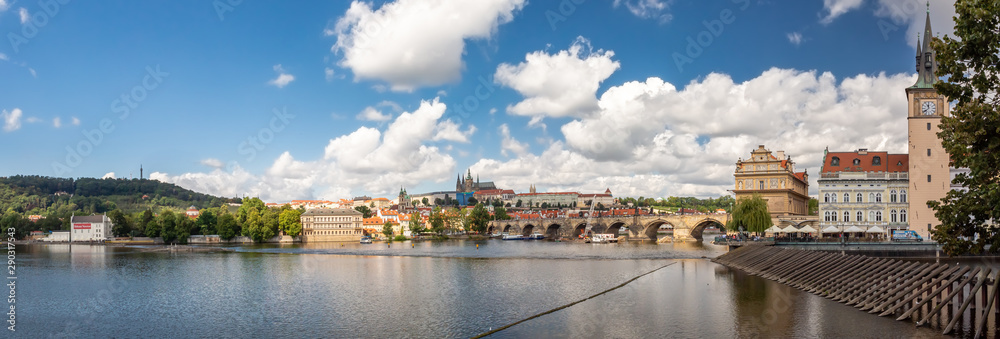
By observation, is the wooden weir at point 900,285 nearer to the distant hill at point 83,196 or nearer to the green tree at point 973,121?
the green tree at point 973,121

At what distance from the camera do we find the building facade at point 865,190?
183 feet

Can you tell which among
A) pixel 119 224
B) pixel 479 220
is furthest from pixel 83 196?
pixel 479 220

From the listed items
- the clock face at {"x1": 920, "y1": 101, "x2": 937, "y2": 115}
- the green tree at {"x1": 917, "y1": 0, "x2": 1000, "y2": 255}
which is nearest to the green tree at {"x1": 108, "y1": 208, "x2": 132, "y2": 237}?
the clock face at {"x1": 920, "y1": 101, "x2": 937, "y2": 115}

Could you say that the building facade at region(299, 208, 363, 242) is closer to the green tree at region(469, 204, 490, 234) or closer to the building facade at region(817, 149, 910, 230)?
the green tree at region(469, 204, 490, 234)

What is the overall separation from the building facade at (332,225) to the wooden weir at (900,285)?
76.8 meters

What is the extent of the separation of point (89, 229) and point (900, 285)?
113471 mm

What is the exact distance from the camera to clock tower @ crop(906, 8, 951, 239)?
52.2 m

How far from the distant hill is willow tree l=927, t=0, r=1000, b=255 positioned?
132 metres

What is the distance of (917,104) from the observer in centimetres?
5244

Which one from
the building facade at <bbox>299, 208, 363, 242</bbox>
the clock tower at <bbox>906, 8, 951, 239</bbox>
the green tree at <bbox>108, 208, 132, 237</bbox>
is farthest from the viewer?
the building facade at <bbox>299, 208, 363, 242</bbox>

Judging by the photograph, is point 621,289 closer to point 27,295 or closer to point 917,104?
point 27,295

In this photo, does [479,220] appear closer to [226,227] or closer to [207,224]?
[226,227]

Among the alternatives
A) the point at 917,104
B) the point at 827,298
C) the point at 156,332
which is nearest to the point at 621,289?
the point at 827,298

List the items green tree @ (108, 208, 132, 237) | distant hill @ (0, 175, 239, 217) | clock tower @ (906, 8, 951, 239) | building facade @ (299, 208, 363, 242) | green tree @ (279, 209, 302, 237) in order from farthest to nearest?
distant hill @ (0, 175, 239, 217), building facade @ (299, 208, 363, 242), green tree @ (108, 208, 132, 237), green tree @ (279, 209, 302, 237), clock tower @ (906, 8, 951, 239)
